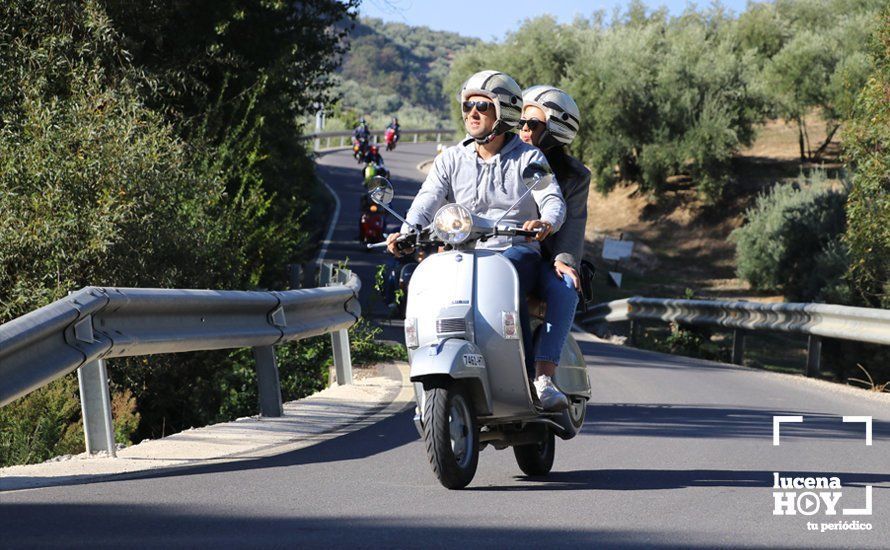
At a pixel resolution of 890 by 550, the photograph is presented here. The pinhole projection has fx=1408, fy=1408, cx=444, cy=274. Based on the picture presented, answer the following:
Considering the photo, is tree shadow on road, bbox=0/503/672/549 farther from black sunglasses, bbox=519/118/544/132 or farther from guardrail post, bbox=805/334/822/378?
guardrail post, bbox=805/334/822/378

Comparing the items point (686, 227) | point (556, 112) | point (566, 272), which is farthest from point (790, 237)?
point (566, 272)

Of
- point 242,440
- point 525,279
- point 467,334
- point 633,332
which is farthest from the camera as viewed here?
point 633,332

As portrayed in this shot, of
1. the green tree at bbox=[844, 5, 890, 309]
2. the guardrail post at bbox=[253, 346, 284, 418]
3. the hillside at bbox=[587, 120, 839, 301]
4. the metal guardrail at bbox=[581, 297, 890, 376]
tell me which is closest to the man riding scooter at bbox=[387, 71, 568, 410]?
the guardrail post at bbox=[253, 346, 284, 418]

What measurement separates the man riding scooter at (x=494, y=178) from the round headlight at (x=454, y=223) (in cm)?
36

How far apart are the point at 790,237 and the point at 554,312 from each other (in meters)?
32.2

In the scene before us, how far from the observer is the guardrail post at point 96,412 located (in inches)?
305

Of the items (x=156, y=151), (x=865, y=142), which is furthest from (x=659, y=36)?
(x=156, y=151)

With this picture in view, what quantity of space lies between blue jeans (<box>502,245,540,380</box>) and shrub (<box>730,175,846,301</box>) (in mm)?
27662

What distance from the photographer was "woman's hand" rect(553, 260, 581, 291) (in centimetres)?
741

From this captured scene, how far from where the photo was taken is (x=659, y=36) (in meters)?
61.3

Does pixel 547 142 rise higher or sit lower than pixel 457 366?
higher

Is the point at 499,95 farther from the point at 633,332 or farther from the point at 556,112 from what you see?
the point at 633,332

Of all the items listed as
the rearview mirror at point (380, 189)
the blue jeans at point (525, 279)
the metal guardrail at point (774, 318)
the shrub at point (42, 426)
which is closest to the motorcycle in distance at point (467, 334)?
the blue jeans at point (525, 279)

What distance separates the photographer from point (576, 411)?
789 centimetres
